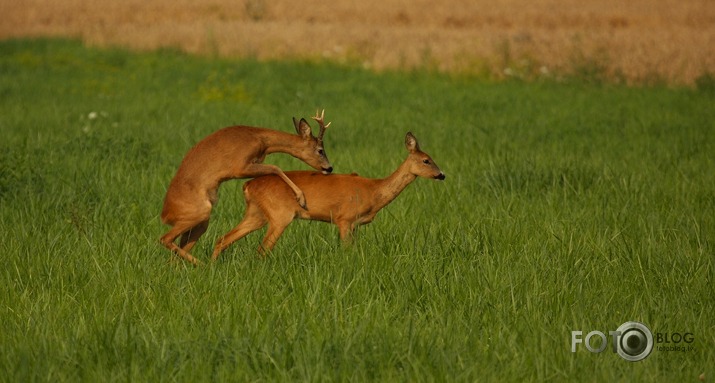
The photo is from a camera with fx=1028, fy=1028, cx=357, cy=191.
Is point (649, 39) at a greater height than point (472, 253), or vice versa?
point (649, 39)

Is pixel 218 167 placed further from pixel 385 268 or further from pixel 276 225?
pixel 385 268

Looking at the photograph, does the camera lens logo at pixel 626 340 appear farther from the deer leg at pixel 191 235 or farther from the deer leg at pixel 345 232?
the deer leg at pixel 191 235

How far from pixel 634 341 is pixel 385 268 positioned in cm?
172

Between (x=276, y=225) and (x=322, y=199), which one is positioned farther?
(x=322, y=199)

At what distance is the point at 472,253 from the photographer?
22.2 feet

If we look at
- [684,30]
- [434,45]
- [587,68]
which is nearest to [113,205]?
[587,68]

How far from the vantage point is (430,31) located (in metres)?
29.7

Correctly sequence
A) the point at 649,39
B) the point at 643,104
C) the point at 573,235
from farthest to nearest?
1. the point at 649,39
2. the point at 643,104
3. the point at 573,235

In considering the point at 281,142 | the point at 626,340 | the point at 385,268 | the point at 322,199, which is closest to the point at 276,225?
the point at 322,199

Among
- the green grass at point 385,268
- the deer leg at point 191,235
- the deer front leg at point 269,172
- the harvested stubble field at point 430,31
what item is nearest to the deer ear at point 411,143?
the green grass at point 385,268

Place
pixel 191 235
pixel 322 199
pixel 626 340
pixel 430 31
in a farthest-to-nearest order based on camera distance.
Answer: pixel 430 31 → pixel 191 235 → pixel 322 199 → pixel 626 340

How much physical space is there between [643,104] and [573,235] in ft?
33.9

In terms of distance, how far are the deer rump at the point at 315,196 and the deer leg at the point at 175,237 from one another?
49cm

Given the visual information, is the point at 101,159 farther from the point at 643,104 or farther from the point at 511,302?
the point at 643,104
